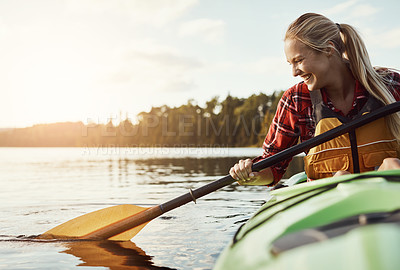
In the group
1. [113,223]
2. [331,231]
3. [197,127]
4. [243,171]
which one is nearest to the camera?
[331,231]

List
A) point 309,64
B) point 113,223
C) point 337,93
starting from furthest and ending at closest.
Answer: point 113,223 → point 337,93 → point 309,64

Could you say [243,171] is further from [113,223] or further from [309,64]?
[113,223]

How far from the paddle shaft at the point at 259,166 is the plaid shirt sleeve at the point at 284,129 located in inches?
4.9

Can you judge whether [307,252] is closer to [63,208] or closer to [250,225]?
[250,225]

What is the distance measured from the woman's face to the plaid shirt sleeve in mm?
193

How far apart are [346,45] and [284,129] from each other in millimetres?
672

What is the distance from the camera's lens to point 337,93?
2615 mm

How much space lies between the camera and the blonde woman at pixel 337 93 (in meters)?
2.47

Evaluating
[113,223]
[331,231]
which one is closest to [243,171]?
[331,231]

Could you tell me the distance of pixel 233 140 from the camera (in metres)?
70.8

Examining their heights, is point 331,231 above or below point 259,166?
below

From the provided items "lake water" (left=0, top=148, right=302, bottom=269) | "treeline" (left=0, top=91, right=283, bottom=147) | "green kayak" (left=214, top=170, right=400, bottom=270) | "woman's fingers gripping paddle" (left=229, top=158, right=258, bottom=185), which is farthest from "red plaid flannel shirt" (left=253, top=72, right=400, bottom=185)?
"treeline" (left=0, top=91, right=283, bottom=147)

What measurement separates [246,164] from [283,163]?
381 millimetres

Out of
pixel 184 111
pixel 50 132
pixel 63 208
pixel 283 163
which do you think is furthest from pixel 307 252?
pixel 50 132
